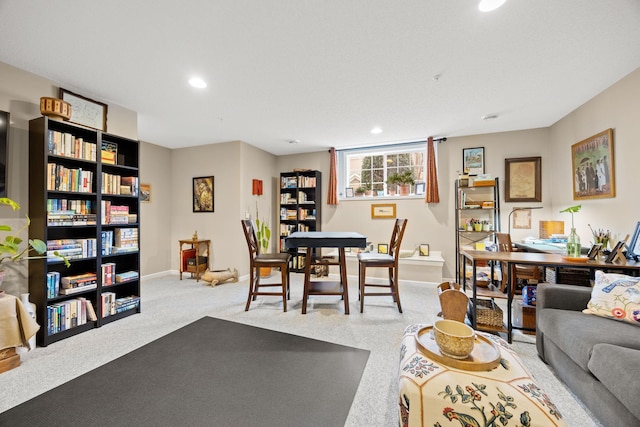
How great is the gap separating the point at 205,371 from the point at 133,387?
439 mm

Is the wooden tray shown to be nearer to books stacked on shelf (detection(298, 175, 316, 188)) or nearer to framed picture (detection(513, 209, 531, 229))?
framed picture (detection(513, 209, 531, 229))

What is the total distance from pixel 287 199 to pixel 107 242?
122 inches

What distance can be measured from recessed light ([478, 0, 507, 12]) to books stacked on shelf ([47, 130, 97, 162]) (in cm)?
361

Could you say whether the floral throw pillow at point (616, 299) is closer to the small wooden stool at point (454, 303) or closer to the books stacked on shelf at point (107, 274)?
the small wooden stool at point (454, 303)

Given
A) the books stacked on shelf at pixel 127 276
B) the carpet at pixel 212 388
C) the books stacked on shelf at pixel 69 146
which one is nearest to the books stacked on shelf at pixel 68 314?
the books stacked on shelf at pixel 127 276

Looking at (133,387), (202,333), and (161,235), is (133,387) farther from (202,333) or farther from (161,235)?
(161,235)

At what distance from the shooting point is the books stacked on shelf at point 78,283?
241cm

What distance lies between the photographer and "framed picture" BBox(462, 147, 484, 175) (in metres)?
4.16

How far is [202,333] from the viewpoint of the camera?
2.47 meters

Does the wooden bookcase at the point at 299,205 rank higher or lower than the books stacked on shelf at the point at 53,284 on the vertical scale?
higher

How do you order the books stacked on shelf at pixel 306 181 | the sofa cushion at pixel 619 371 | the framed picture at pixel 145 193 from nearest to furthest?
1. the sofa cushion at pixel 619 371
2. the framed picture at pixel 145 193
3. the books stacked on shelf at pixel 306 181

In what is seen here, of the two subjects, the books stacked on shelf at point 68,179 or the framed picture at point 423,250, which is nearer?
the books stacked on shelf at point 68,179

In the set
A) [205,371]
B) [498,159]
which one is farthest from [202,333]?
[498,159]

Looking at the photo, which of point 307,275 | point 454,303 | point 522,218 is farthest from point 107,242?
point 522,218
